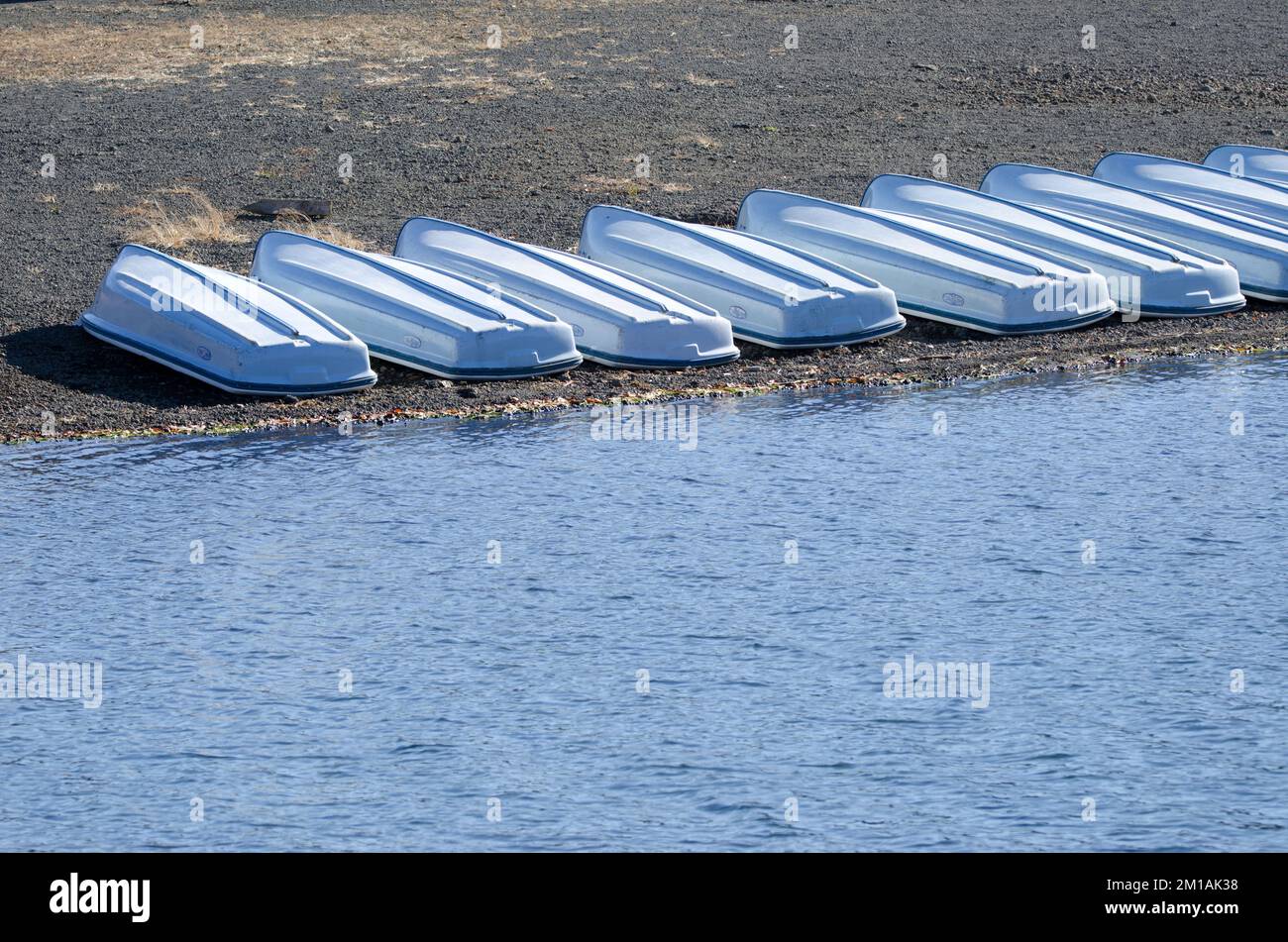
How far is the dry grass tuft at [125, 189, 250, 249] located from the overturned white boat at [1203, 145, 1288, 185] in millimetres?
12844

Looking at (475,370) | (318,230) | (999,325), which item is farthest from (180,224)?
(999,325)

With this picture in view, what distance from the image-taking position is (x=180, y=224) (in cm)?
2378

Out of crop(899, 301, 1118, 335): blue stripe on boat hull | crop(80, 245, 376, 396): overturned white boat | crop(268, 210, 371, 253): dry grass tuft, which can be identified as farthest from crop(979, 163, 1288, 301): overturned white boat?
crop(80, 245, 376, 396): overturned white boat

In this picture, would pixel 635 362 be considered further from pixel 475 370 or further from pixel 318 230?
pixel 318 230

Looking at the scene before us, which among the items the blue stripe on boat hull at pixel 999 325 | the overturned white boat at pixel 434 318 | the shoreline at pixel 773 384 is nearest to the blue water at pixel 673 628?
the shoreline at pixel 773 384

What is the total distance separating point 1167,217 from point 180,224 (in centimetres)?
1177

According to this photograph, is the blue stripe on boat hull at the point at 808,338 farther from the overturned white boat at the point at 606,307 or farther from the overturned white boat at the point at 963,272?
the overturned white boat at the point at 963,272

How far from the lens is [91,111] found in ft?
100

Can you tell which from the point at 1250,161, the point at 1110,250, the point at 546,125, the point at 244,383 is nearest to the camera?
the point at 244,383

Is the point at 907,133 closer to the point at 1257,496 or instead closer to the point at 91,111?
the point at 91,111

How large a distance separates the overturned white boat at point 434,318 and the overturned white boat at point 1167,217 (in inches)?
307

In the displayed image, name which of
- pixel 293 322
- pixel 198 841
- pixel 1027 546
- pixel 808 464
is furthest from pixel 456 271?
pixel 198 841
